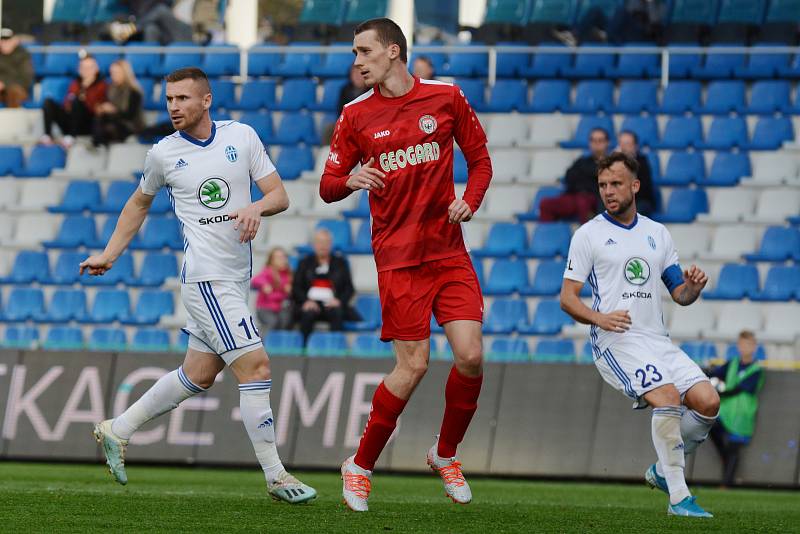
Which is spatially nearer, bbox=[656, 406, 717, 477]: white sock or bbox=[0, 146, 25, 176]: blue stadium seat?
bbox=[656, 406, 717, 477]: white sock

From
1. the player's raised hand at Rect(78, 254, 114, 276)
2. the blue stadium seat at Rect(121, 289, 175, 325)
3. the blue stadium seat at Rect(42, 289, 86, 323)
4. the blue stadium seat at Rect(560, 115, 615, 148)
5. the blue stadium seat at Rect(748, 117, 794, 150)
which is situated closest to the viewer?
the player's raised hand at Rect(78, 254, 114, 276)

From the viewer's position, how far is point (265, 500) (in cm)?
867

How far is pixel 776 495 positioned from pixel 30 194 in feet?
38.0

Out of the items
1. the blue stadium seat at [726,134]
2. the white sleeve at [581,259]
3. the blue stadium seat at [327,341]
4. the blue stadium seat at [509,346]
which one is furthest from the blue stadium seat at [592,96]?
the white sleeve at [581,259]

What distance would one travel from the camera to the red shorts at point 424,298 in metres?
8.03

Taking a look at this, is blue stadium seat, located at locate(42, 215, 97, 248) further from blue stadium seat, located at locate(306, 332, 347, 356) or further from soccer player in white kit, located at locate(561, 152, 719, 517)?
soccer player in white kit, located at locate(561, 152, 719, 517)

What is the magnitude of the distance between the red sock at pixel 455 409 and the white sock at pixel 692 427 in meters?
1.47

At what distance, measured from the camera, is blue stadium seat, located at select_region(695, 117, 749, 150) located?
18469mm

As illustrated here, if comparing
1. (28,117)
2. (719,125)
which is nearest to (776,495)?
(719,125)

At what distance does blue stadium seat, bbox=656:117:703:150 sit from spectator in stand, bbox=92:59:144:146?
723 cm

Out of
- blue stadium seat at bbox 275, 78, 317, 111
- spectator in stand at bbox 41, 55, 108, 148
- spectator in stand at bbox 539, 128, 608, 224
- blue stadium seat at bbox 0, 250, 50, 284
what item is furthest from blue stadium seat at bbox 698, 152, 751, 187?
blue stadium seat at bbox 0, 250, 50, 284

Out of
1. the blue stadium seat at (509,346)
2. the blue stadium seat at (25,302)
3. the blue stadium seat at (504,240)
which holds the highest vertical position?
the blue stadium seat at (504,240)

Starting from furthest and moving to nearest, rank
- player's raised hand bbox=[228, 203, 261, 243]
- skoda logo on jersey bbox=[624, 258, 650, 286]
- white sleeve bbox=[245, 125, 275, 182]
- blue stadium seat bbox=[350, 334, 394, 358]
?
1. blue stadium seat bbox=[350, 334, 394, 358]
2. skoda logo on jersey bbox=[624, 258, 650, 286]
3. white sleeve bbox=[245, 125, 275, 182]
4. player's raised hand bbox=[228, 203, 261, 243]

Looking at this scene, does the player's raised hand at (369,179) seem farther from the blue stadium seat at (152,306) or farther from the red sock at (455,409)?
the blue stadium seat at (152,306)
